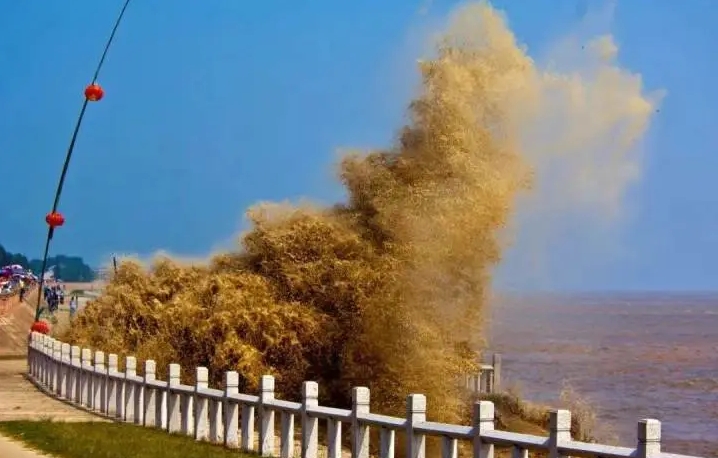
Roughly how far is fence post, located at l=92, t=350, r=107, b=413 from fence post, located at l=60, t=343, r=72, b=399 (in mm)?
1848

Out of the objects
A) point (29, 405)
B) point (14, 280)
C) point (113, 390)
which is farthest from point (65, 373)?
point (14, 280)

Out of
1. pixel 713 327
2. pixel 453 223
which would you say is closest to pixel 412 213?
pixel 453 223

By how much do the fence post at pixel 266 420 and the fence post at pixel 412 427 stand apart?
296 cm

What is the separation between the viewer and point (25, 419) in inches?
842

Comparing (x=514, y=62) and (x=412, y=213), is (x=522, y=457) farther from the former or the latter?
(x=514, y=62)

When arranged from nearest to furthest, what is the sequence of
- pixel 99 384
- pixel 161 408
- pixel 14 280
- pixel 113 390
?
pixel 161 408
pixel 113 390
pixel 99 384
pixel 14 280

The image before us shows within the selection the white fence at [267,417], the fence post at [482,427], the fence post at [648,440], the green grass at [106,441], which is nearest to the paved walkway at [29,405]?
the white fence at [267,417]

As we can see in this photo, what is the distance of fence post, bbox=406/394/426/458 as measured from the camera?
14008mm

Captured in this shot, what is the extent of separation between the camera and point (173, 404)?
19.5m

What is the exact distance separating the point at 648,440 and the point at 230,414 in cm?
781

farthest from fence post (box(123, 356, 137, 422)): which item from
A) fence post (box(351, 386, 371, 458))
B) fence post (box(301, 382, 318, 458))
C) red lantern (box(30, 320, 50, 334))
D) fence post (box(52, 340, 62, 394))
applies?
red lantern (box(30, 320, 50, 334))

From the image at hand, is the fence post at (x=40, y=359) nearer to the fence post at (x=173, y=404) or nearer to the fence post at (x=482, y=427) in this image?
the fence post at (x=173, y=404)

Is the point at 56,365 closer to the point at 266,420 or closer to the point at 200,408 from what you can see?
the point at 200,408

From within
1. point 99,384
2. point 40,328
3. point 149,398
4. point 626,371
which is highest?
point 40,328
